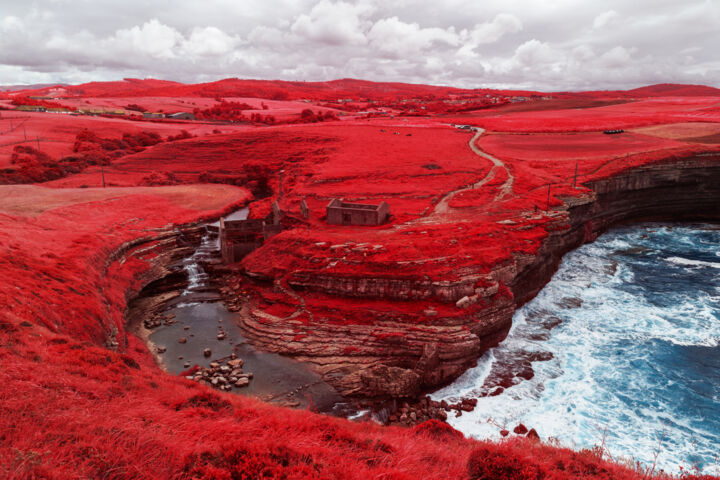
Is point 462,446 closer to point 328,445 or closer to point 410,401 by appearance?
point 328,445

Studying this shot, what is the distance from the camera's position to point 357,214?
33.1m

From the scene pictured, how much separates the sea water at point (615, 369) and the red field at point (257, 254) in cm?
490

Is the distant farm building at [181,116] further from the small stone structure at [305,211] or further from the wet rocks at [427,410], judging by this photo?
the wet rocks at [427,410]

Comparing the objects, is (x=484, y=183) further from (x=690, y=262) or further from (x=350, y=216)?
(x=690, y=262)

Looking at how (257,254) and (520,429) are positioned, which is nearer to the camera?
(520,429)

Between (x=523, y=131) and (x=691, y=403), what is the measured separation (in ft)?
208

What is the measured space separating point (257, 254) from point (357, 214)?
907 cm

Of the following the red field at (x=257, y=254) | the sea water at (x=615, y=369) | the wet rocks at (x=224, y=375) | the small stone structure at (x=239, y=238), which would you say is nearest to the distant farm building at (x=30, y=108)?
the red field at (x=257, y=254)

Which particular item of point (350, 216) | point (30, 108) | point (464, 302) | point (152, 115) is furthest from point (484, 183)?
point (30, 108)

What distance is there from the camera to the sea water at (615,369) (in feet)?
58.3

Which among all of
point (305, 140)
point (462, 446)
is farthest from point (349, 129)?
point (462, 446)

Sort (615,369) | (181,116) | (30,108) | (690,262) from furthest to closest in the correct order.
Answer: (181,116), (30,108), (690,262), (615,369)

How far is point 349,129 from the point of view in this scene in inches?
3061

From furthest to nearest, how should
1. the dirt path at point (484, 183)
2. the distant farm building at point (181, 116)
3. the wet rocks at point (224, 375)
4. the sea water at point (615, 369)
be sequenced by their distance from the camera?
the distant farm building at point (181, 116), the dirt path at point (484, 183), the wet rocks at point (224, 375), the sea water at point (615, 369)
